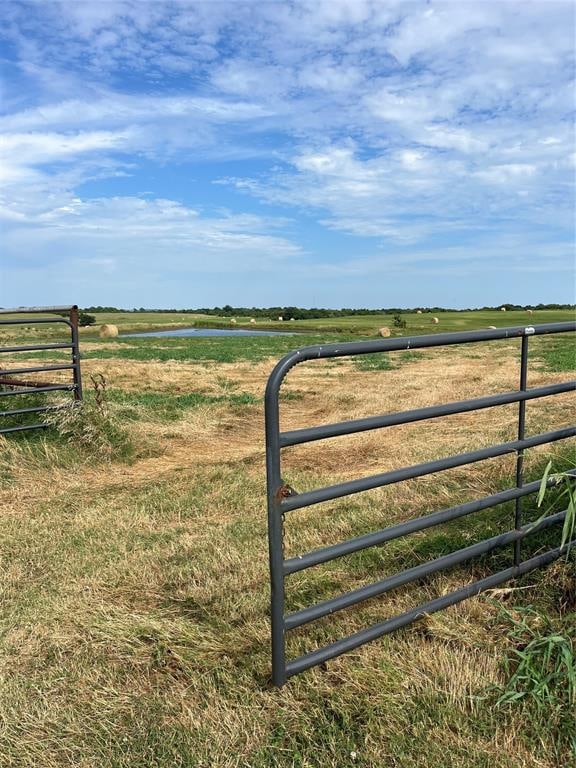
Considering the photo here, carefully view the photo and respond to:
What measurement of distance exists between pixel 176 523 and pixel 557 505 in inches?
111

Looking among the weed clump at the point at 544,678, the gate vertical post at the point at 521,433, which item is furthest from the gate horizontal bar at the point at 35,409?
the weed clump at the point at 544,678

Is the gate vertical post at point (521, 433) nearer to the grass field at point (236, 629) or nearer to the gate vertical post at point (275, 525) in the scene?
the grass field at point (236, 629)

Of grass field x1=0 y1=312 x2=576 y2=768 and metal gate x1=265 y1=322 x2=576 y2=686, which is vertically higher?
metal gate x1=265 y1=322 x2=576 y2=686

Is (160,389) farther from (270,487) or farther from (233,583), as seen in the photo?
(270,487)

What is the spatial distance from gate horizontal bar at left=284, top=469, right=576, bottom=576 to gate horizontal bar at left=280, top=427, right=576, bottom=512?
0.22m

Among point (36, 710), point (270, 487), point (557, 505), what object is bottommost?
point (36, 710)

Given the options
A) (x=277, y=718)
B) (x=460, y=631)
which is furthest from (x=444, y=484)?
(x=277, y=718)

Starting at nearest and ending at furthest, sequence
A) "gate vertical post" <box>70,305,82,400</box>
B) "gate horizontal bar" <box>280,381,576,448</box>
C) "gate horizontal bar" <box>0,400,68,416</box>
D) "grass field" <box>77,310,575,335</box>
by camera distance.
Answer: "gate horizontal bar" <box>280,381,576,448</box>, "gate horizontal bar" <box>0,400,68,416</box>, "gate vertical post" <box>70,305,82,400</box>, "grass field" <box>77,310,575,335</box>

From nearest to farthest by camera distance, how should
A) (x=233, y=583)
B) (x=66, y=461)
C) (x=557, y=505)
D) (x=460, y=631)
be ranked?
(x=460, y=631) → (x=233, y=583) → (x=557, y=505) → (x=66, y=461)

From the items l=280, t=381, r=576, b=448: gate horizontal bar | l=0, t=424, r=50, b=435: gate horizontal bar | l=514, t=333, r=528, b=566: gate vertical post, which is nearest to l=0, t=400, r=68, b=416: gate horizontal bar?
l=0, t=424, r=50, b=435: gate horizontal bar

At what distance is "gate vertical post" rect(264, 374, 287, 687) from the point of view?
7.70 feet

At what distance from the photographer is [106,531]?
15.1 ft

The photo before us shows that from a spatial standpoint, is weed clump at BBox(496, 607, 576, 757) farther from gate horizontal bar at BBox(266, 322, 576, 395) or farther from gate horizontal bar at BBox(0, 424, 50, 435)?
gate horizontal bar at BBox(0, 424, 50, 435)

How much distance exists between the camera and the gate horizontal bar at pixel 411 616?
8.46 ft
